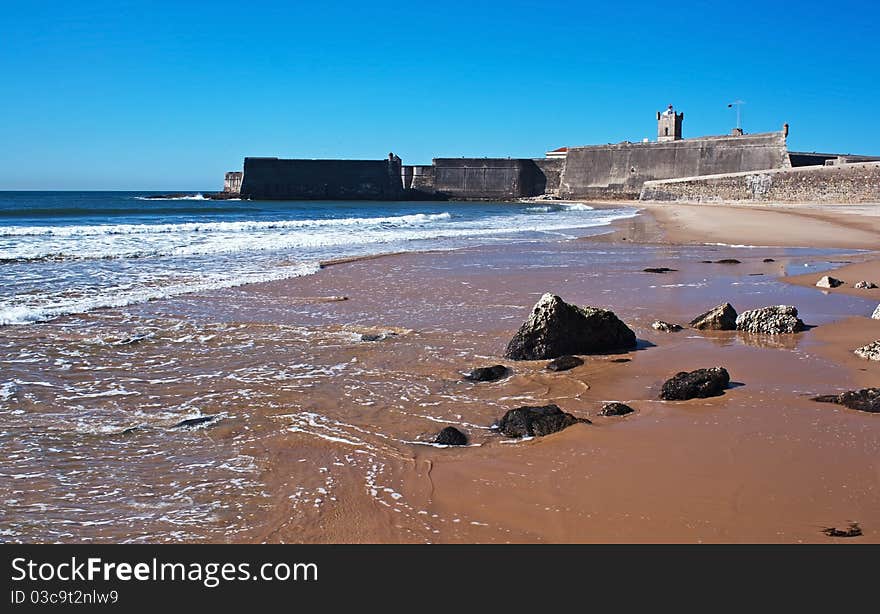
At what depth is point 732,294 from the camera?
8.76 metres

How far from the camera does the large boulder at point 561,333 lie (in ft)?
18.5

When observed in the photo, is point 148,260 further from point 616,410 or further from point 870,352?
point 870,352

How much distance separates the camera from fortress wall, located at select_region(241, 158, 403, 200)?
227 feet

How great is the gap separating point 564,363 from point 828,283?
5428mm

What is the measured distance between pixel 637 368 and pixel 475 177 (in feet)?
211

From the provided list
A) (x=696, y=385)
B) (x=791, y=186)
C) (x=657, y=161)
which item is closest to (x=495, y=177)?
(x=657, y=161)

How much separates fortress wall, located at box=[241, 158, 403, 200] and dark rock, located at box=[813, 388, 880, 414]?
66368 mm

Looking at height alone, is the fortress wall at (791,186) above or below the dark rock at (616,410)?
above

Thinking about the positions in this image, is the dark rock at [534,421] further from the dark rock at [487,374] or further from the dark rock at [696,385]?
the dark rock at [487,374]

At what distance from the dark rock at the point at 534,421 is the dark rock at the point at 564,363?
1.20 meters

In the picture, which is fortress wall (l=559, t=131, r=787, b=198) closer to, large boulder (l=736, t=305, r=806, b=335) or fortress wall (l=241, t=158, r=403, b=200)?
fortress wall (l=241, t=158, r=403, b=200)

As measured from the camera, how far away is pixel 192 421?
4230 millimetres

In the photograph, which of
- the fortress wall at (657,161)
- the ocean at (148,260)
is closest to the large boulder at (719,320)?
the ocean at (148,260)
